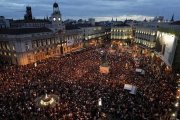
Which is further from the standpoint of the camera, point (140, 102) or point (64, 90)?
point (64, 90)

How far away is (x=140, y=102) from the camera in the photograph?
21641 mm

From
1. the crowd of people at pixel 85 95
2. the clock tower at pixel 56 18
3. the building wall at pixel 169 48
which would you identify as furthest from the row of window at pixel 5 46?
the building wall at pixel 169 48

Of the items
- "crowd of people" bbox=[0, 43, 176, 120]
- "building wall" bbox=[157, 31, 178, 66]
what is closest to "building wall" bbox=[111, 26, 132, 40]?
"building wall" bbox=[157, 31, 178, 66]

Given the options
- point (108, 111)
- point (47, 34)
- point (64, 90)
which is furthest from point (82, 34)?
point (108, 111)

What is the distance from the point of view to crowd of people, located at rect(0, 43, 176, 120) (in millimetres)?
19266

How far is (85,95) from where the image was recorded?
23.4 meters

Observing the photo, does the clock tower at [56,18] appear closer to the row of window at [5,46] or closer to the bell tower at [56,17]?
the bell tower at [56,17]

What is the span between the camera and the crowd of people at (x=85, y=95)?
19266mm

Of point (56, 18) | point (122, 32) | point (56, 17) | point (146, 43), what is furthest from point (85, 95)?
point (122, 32)

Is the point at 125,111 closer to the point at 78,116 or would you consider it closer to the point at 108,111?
the point at 108,111

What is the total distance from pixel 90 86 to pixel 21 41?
27912 mm

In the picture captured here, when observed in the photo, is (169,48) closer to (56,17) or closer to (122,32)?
(56,17)

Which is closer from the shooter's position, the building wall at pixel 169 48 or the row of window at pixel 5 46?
the building wall at pixel 169 48

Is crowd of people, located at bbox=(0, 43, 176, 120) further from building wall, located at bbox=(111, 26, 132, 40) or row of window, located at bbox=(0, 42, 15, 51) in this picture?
building wall, located at bbox=(111, 26, 132, 40)
